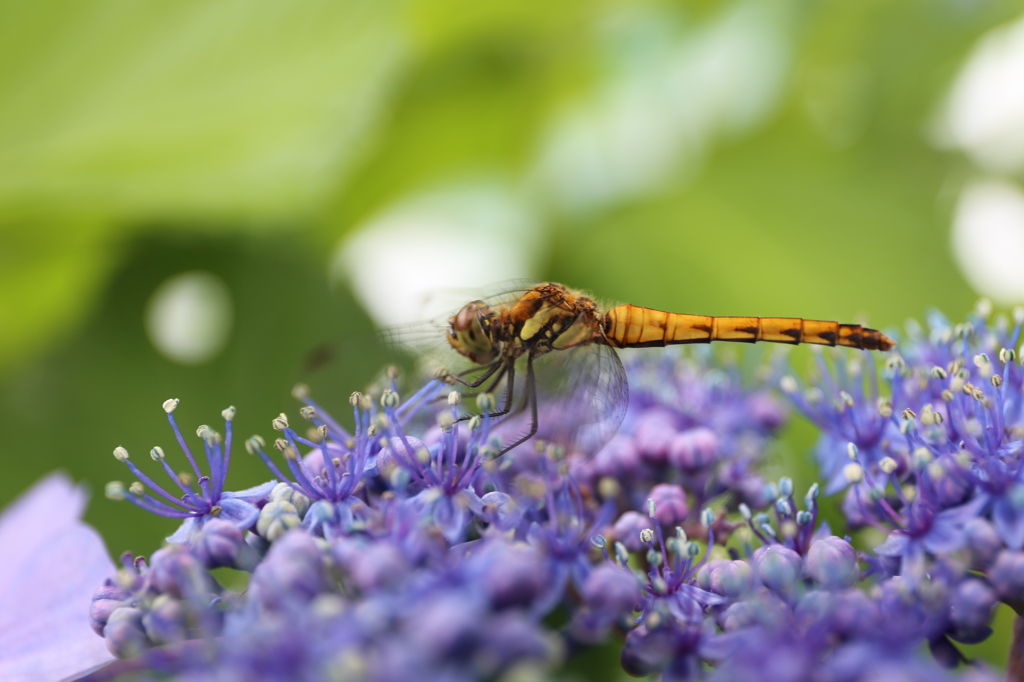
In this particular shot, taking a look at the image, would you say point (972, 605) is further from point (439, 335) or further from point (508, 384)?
point (439, 335)

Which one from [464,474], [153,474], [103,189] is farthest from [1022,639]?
[103,189]

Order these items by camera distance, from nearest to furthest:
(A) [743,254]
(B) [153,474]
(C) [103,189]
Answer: (B) [153,474]
(C) [103,189]
(A) [743,254]

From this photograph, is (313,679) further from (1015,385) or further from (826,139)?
(826,139)

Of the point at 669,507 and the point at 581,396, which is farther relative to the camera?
the point at 581,396

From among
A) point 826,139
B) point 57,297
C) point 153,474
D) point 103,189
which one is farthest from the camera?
point 826,139

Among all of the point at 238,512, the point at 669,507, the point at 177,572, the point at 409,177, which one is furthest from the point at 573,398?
the point at 409,177

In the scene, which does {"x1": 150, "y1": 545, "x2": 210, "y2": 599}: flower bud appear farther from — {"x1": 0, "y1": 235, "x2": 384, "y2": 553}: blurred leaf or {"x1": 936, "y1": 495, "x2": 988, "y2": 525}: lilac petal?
{"x1": 0, "y1": 235, "x2": 384, "y2": 553}: blurred leaf

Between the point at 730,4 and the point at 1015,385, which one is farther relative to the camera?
the point at 730,4
